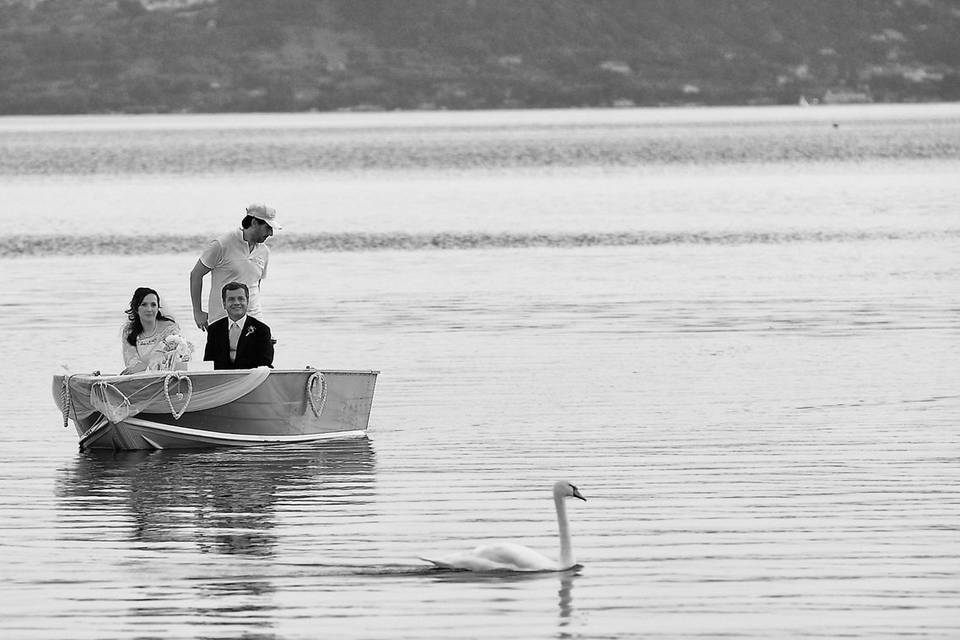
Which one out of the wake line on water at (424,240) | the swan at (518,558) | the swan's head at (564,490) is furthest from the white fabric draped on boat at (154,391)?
the wake line on water at (424,240)

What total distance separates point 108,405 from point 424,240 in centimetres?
3237

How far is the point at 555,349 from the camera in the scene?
77.2 feet

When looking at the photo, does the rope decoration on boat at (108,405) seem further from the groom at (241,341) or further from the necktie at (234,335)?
the necktie at (234,335)

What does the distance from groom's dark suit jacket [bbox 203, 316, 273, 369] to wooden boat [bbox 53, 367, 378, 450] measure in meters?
0.16

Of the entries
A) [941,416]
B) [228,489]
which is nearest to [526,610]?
[228,489]

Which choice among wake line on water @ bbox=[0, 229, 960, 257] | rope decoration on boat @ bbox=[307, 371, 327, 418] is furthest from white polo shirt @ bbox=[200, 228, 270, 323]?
wake line on water @ bbox=[0, 229, 960, 257]

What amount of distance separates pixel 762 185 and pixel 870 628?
2937 inches

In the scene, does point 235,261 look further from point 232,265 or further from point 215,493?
point 215,493

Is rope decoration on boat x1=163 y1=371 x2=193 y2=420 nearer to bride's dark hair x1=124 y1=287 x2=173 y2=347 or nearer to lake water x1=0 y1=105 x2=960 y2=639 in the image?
lake water x1=0 y1=105 x2=960 y2=639

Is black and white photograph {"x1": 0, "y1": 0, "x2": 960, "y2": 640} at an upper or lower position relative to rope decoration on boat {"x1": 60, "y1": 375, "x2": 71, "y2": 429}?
lower

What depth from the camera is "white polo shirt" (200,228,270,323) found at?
52.0 feet

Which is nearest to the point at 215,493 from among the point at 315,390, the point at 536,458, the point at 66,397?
the point at 315,390

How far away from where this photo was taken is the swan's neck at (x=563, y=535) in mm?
11266

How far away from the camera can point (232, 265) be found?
15914mm
